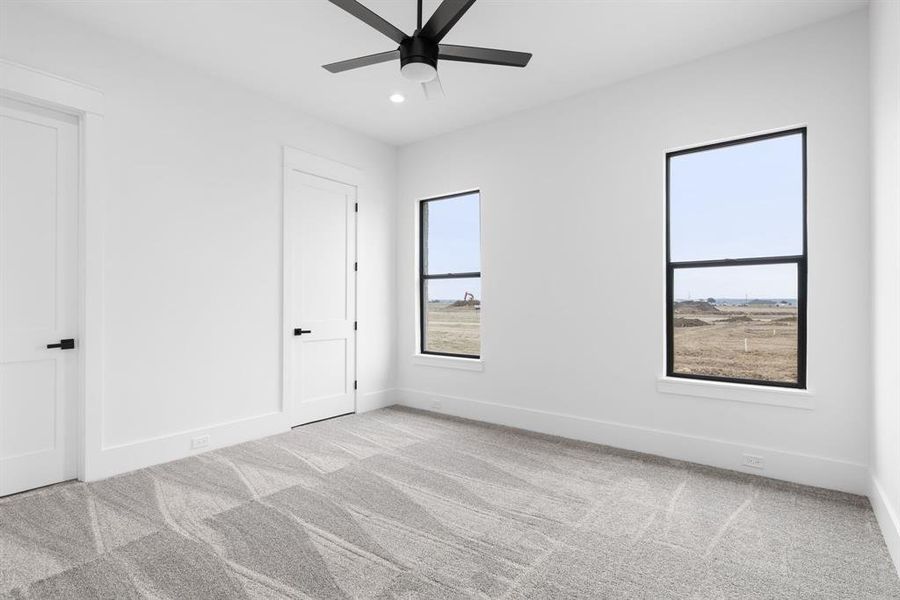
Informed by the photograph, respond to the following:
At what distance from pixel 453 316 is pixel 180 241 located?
273cm

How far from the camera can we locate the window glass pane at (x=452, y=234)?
499 cm

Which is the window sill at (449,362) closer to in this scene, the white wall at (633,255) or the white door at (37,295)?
the white wall at (633,255)

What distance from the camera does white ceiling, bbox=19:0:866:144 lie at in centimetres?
290

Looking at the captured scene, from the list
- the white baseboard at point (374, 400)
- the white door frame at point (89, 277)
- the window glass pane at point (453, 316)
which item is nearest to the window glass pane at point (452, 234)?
the window glass pane at point (453, 316)

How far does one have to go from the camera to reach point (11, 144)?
2.89 metres

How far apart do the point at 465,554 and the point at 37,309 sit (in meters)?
3.05

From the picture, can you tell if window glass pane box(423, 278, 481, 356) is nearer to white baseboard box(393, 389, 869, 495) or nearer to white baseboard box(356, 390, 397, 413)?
white baseboard box(393, 389, 869, 495)

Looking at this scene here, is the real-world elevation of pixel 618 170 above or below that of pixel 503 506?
above

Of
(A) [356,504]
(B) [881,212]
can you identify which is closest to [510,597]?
(A) [356,504]

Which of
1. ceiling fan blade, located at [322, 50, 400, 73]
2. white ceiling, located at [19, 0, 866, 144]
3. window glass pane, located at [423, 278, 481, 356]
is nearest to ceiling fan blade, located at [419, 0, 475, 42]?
ceiling fan blade, located at [322, 50, 400, 73]

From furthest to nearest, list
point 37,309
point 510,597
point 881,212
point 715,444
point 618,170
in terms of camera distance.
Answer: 1. point 618,170
2. point 715,444
3. point 37,309
4. point 881,212
5. point 510,597

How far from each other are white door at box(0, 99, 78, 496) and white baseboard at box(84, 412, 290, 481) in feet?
0.59

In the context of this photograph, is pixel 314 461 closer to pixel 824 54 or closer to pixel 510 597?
pixel 510 597

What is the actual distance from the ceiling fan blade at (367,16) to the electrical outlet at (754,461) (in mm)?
3514
